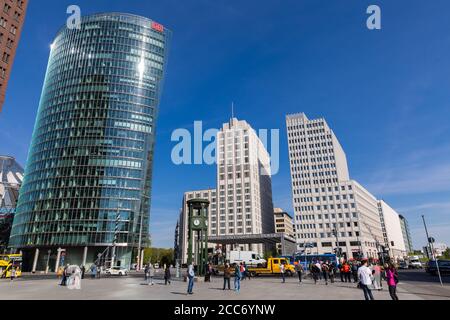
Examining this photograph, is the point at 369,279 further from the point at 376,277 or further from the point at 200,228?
the point at 200,228

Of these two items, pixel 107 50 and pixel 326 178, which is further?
pixel 326 178

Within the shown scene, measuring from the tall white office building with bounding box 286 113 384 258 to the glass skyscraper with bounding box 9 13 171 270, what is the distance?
63.1 m

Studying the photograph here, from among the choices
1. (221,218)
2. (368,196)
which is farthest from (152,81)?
(368,196)

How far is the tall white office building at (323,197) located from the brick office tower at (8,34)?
103698 millimetres

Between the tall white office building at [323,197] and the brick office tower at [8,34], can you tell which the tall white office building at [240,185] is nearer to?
the tall white office building at [323,197]

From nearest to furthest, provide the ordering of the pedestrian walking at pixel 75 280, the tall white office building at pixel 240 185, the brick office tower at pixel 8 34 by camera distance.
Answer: the pedestrian walking at pixel 75 280 → the brick office tower at pixel 8 34 → the tall white office building at pixel 240 185

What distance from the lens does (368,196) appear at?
139875 mm

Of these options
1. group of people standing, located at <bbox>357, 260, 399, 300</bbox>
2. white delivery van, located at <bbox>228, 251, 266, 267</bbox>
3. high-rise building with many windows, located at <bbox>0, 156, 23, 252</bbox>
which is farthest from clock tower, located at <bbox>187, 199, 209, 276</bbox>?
high-rise building with many windows, located at <bbox>0, 156, 23, 252</bbox>

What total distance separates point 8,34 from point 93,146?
4063cm

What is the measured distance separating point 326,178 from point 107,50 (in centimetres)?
9744

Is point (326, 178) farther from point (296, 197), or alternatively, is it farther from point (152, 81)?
point (152, 81)

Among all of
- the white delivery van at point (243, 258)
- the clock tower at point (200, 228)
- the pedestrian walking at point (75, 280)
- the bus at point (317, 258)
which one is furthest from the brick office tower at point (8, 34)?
the bus at point (317, 258)

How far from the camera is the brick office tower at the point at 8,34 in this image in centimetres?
5134

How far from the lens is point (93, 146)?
88.9m
